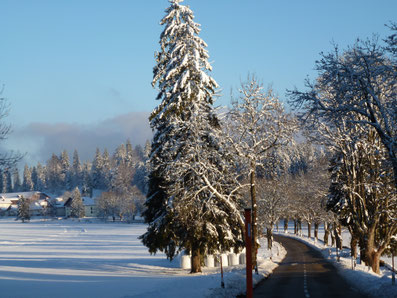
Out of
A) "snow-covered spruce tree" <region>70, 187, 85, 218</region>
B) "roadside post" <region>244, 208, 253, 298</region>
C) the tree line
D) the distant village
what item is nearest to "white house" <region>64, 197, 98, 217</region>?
the distant village

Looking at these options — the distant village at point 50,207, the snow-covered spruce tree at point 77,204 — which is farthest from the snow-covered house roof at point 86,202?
the snow-covered spruce tree at point 77,204

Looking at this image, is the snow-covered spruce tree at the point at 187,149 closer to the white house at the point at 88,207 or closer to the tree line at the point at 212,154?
the tree line at the point at 212,154

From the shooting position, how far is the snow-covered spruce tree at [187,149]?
976 inches

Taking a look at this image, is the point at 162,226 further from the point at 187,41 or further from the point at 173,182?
the point at 187,41

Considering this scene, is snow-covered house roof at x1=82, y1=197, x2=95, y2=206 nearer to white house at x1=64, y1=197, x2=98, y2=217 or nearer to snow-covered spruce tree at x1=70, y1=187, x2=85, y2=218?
white house at x1=64, y1=197, x2=98, y2=217

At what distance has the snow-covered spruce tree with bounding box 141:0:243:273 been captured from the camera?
24.8m

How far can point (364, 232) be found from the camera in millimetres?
23984

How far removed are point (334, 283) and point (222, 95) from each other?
1243 centimetres

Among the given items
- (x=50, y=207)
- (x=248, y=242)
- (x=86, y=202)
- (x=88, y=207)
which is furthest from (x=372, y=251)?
(x=50, y=207)

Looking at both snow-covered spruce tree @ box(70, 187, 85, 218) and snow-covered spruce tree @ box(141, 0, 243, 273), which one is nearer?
snow-covered spruce tree @ box(141, 0, 243, 273)

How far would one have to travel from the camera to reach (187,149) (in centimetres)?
2519

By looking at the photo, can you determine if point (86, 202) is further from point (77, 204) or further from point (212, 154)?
point (212, 154)

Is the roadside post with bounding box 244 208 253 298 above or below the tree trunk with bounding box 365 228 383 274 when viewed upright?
above

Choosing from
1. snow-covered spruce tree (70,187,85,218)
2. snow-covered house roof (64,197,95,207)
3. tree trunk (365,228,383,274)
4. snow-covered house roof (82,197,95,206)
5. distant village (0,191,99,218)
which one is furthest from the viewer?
distant village (0,191,99,218)
